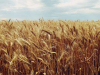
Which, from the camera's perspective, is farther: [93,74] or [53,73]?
[93,74]

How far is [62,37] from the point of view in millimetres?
1614

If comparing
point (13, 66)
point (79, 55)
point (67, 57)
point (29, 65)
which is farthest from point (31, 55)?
point (79, 55)

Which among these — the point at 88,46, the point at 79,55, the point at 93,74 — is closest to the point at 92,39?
the point at 88,46

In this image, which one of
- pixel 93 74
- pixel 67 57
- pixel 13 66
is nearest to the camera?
pixel 13 66

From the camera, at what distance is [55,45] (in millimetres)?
1510

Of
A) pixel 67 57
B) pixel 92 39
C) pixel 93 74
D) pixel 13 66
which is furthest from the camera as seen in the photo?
pixel 92 39

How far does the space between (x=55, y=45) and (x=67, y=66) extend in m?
0.28

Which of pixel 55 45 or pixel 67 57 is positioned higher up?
pixel 55 45

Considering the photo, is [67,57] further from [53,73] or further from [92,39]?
[92,39]

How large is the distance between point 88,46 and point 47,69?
0.63 meters

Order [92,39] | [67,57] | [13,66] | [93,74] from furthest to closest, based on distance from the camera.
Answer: [92,39] → [93,74] → [67,57] → [13,66]

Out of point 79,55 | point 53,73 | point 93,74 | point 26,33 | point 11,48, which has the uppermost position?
A: point 26,33

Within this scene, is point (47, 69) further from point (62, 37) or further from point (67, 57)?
point (62, 37)

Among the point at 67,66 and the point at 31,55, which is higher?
the point at 31,55
